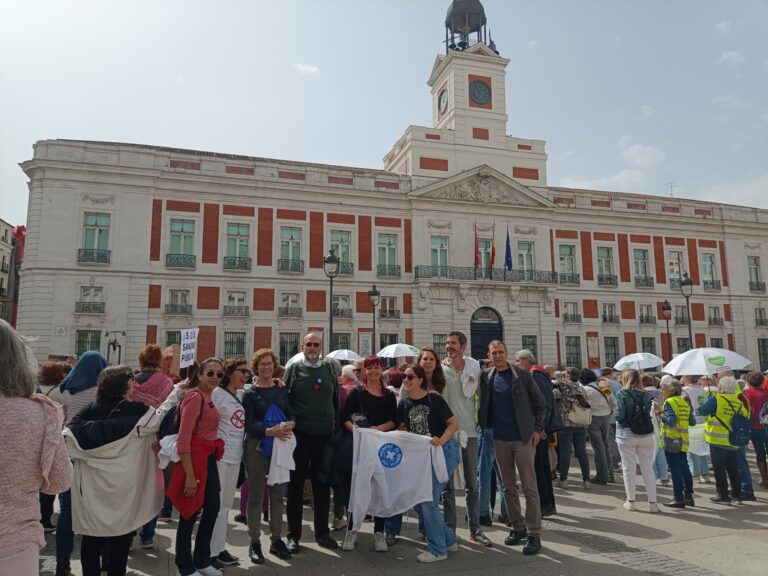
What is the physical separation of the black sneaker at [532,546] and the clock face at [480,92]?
28.9 metres

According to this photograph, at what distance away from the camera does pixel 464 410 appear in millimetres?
5969

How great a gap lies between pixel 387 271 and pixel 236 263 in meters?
7.31

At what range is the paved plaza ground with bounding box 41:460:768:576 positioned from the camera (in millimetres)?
4711

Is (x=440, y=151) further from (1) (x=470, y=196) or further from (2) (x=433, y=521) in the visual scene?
(2) (x=433, y=521)

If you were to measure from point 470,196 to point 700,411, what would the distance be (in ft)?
71.9

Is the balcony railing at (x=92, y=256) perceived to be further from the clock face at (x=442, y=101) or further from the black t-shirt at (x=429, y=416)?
the black t-shirt at (x=429, y=416)

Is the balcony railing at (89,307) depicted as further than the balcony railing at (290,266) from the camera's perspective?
No

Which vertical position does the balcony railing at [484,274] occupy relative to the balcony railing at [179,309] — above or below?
above

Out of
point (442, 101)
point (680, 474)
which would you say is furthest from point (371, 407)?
point (442, 101)

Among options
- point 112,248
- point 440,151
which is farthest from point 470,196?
point 112,248

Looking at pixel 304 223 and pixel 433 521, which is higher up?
pixel 304 223

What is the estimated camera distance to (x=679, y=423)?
736cm

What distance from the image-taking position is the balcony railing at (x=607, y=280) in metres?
30.3

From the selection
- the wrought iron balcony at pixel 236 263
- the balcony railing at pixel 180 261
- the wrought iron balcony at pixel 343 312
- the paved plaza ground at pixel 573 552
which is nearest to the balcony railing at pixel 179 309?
the balcony railing at pixel 180 261
